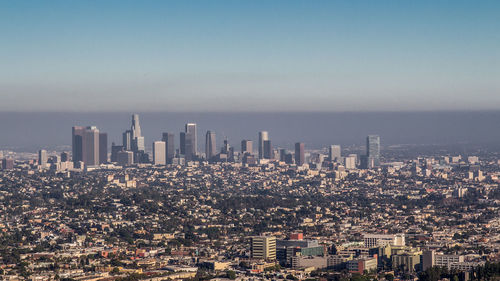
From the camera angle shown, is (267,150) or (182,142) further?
(267,150)

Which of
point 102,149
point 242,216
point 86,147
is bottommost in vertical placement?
point 242,216

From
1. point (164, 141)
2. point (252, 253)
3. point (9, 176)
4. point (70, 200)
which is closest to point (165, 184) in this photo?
point (9, 176)

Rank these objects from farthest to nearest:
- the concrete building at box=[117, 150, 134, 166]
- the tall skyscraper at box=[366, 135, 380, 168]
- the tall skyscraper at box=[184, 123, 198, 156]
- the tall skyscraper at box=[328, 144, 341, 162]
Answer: the tall skyscraper at box=[184, 123, 198, 156] < the tall skyscraper at box=[328, 144, 341, 162] < the tall skyscraper at box=[366, 135, 380, 168] < the concrete building at box=[117, 150, 134, 166]

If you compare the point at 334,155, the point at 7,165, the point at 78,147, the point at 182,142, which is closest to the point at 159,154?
the point at 182,142

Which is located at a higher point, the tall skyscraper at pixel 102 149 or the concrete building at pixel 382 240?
the tall skyscraper at pixel 102 149

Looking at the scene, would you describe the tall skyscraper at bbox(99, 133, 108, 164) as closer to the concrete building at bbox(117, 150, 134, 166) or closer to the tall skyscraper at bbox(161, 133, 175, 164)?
the concrete building at bbox(117, 150, 134, 166)

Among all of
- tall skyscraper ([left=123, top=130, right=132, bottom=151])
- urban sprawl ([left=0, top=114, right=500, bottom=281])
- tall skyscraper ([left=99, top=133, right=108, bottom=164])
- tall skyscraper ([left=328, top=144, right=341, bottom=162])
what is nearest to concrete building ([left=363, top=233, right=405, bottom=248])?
urban sprawl ([left=0, top=114, right=500, bottom=281])

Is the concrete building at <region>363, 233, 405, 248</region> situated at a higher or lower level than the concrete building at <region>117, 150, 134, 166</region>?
lower

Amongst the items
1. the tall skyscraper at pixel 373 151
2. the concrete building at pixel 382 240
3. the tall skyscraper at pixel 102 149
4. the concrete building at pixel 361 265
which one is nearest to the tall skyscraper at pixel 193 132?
the tall skyscraper at pixel 102 149

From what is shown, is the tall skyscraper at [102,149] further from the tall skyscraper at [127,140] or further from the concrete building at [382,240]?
the concrete building at [382,240]

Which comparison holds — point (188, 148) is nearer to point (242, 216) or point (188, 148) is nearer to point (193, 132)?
point (193, 132)

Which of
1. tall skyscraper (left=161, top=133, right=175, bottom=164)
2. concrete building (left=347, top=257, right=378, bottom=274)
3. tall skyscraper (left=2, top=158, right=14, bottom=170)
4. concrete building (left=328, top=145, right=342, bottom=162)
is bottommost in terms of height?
concrete building (left=347, top=257, right=378, bottom=274)

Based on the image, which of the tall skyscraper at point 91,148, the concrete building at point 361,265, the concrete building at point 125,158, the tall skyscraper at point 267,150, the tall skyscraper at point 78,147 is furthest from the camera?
the tall skyscraper at point 267,150

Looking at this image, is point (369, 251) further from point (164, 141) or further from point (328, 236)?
point (164, 141)
